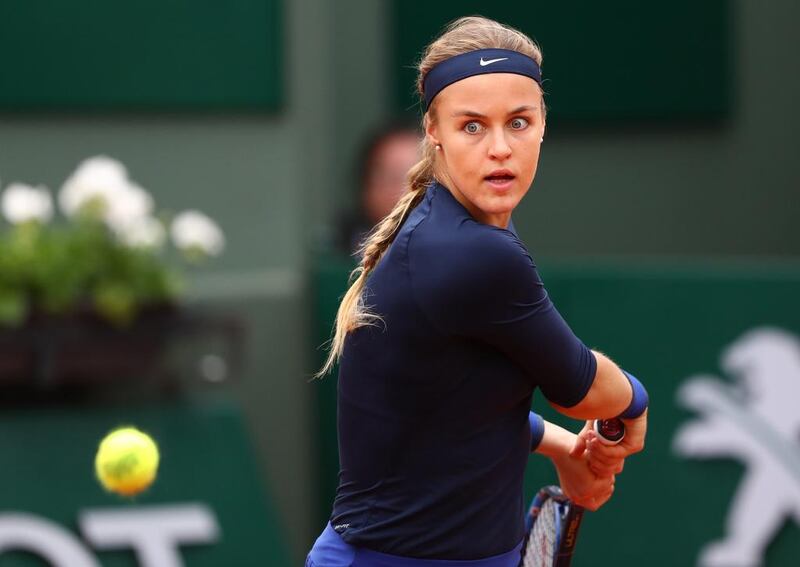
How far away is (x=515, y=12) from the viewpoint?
7141 mm

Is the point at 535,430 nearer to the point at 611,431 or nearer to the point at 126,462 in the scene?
the point at 611,431

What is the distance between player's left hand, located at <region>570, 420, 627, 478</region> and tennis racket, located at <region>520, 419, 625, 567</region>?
5.2 inches

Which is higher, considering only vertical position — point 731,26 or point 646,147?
point 731,26

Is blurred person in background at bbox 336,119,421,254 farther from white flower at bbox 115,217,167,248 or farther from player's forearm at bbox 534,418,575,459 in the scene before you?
player's forearm at bbox 534,418,575,459

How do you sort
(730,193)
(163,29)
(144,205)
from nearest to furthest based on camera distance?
1. (144,205)
2. (163,29)
3. (730,193)

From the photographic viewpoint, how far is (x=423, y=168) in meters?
2.58

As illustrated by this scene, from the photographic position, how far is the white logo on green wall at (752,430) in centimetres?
529

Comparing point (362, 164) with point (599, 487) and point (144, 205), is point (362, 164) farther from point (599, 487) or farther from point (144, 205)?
point (599, 487)

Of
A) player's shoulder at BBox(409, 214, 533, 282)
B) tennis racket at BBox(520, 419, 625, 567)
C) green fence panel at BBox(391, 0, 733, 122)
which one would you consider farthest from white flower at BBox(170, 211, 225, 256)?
player's shoulder at BBox(409, 214, 533, 282)

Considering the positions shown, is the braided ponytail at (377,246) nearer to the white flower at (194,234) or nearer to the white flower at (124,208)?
the white flower at (124,208)

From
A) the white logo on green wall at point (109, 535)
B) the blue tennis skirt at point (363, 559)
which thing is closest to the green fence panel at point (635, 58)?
the white logo on green wall at point (109, 535)

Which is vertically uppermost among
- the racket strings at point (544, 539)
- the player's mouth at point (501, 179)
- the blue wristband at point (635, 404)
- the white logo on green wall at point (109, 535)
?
the player's mouth at point (501, 179)

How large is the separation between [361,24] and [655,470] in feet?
8.92

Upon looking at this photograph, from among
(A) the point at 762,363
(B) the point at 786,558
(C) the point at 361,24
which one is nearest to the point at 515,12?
(C) the point at 361,24
